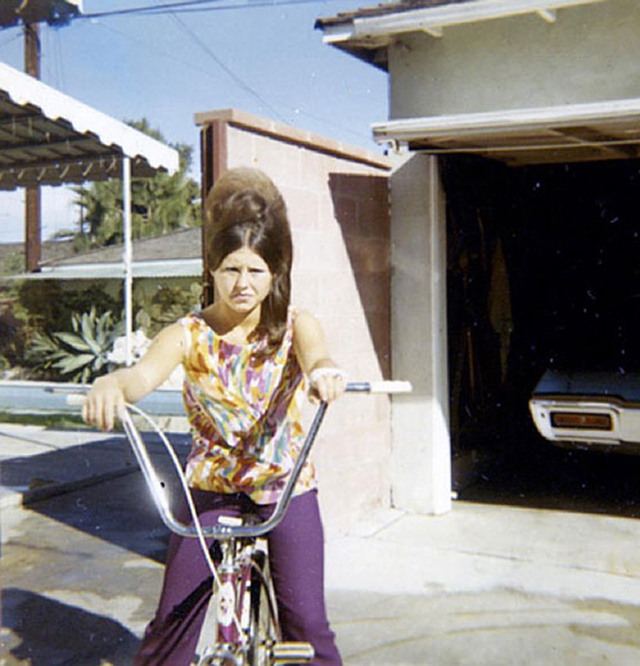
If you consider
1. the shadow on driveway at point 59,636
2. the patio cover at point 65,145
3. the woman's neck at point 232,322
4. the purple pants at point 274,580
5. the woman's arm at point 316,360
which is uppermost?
the patio cover at point 65,145

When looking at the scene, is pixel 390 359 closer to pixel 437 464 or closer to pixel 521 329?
pixel 437 464

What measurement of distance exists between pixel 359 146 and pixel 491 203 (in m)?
2.12

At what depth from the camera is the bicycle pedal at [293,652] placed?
2320 mm

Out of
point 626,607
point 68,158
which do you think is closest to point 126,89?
point 68,158

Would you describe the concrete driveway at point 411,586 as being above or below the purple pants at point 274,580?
below

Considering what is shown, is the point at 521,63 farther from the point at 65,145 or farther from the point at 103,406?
the point at 103,406

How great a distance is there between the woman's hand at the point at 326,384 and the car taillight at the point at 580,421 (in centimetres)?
410

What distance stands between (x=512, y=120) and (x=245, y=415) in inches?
122

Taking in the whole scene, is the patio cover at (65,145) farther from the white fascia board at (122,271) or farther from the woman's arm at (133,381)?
the white fascia board at (122,271)

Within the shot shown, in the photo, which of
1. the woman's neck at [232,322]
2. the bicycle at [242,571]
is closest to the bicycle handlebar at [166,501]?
the bicycle at [242,571]

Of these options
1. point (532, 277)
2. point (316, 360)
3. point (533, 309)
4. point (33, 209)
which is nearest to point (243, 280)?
point (316, 360)

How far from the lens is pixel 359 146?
5.77m

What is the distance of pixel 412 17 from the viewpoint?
5660mm

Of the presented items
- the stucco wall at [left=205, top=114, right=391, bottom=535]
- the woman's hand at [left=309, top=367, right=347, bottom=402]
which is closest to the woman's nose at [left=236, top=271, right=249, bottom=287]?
the woman's hand at [left=309, top=367, right=347, bottom=402]
